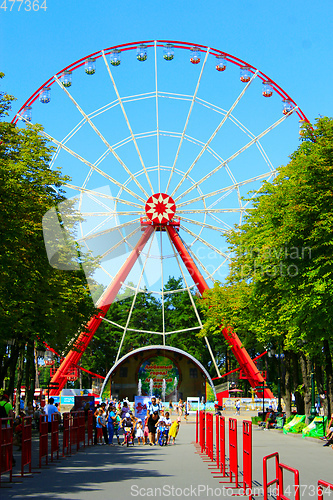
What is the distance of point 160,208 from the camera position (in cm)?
4931

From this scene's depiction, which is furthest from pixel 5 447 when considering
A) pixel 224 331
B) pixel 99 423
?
pixel 224 331

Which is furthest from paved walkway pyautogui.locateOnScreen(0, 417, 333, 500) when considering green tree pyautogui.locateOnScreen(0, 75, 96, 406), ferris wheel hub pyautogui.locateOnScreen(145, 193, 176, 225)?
ferris wheel hub pyautogui.locateOnScreen(145, 193, 176, 225)

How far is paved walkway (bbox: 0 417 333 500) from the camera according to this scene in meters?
11.7

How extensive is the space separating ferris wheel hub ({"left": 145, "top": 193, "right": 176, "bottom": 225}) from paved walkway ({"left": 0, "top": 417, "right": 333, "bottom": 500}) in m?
28.4

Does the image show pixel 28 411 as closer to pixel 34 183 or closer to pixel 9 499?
pixel 34 183

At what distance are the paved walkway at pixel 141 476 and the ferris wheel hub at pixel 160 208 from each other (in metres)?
28.4

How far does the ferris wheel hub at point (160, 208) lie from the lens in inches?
1938

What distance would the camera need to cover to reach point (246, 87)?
46.4 metres

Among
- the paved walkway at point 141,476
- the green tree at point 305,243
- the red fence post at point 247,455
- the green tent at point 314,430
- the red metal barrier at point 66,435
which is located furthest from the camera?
the green tent at point 314,430

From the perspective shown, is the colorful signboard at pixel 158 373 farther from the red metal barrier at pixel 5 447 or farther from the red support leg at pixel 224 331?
the red metal barrier at pixel 5 447

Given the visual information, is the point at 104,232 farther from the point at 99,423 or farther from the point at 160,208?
the point at 99,423

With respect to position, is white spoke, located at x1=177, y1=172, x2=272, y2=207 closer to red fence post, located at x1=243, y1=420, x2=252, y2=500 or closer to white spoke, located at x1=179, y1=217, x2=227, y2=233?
white spoke, located at x1=179, y1=217, x2=227, y2=233

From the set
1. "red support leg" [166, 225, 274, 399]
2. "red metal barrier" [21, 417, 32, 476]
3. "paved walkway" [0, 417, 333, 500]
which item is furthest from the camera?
"red support leg" [166, 225, 274, 399]
